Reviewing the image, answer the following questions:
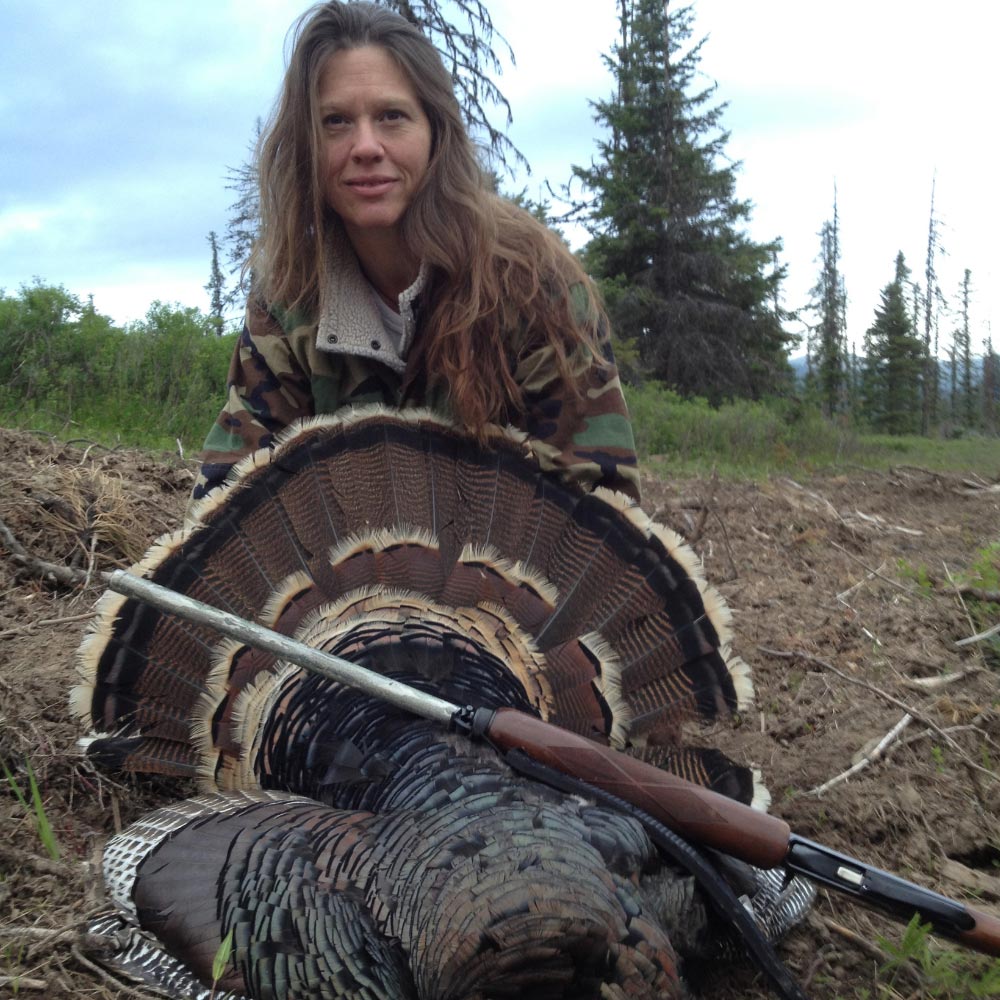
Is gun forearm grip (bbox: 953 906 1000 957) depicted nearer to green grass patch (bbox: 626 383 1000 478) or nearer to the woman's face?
the woman's face

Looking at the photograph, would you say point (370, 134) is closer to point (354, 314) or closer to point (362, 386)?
point (354, 314)

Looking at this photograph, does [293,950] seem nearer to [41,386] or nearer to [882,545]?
[882,545]

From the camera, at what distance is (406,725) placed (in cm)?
157

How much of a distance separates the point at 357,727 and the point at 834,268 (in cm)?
4197

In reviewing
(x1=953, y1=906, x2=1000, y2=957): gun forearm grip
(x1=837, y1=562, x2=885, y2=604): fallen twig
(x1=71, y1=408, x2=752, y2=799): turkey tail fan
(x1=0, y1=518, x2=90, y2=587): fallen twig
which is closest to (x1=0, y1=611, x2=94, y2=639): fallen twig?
(x1=0, y1=518, x2=90, y2=587): fallen twig

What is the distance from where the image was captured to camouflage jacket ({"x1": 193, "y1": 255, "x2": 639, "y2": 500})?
8.41 feet

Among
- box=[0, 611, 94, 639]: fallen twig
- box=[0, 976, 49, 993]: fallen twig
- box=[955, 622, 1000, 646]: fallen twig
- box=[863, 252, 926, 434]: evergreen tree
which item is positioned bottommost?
box=[0, 976, 49, 993]: fallen twig

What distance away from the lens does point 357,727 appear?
1614 millimetres

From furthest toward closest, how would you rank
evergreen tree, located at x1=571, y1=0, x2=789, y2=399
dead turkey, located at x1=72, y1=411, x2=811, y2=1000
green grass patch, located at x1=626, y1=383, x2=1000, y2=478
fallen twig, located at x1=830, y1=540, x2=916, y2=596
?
evergreen tree, located at x1=571, y1=0, x2=789, y2=399
green grass patch, located at x1=626, y1=383, x2=1000, y2=478
fallen twig, located at x1=830, y1=540, x2=916, y2=596
dead turkey, located at x1=72, y1=411, x2=811, y2=1000

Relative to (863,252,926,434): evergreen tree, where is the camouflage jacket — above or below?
below

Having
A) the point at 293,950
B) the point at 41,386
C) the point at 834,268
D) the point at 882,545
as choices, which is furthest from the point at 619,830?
the point at 834,268

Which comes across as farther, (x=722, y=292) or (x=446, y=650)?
(x=722, y=292)

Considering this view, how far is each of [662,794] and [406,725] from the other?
0.47 metres

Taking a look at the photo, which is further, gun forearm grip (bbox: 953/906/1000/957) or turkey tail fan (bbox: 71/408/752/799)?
turkey tail fan (bbox: 71/408/752/799)
